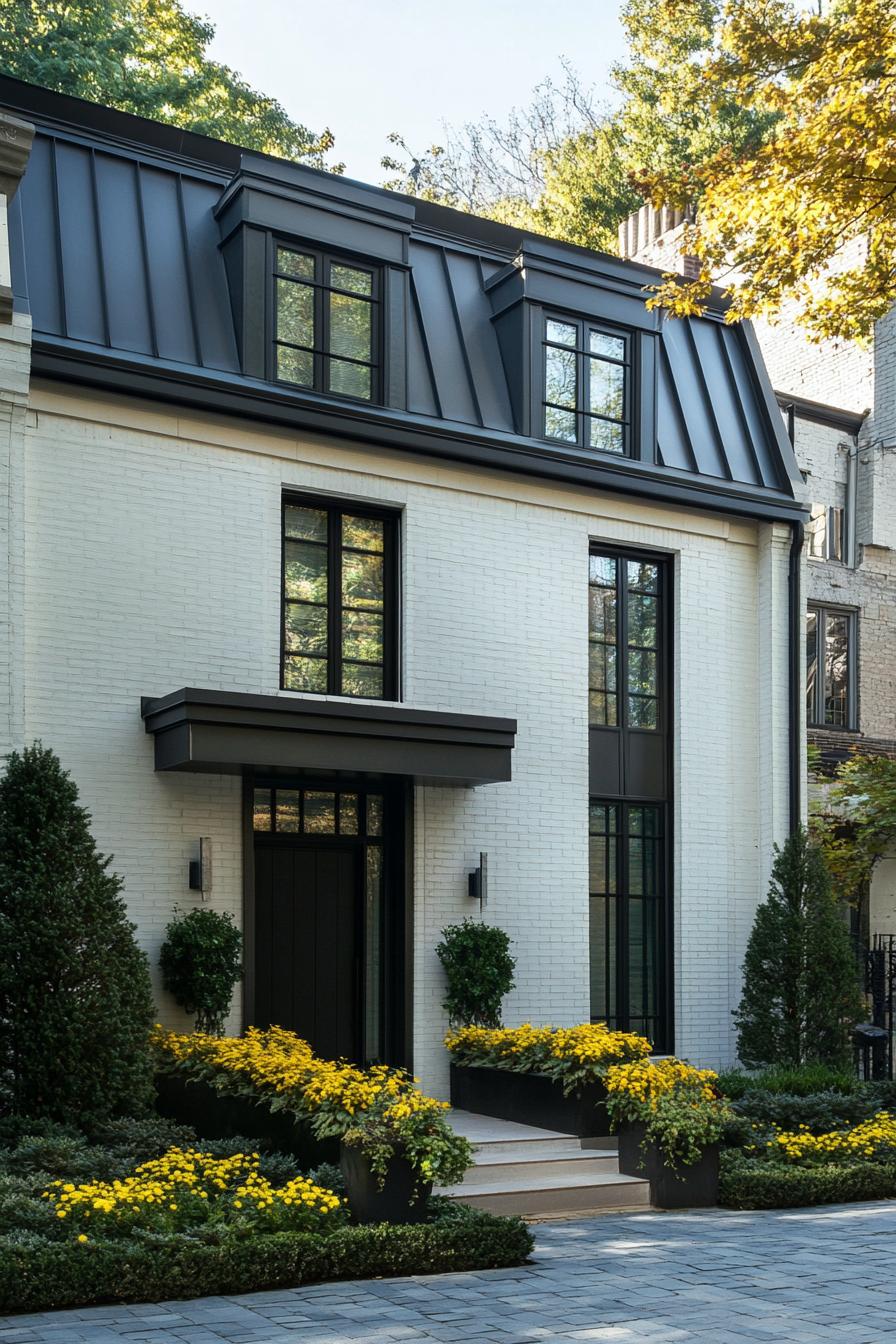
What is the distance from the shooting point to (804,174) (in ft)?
38.2

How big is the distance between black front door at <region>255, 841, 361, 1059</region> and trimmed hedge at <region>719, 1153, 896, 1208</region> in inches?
150

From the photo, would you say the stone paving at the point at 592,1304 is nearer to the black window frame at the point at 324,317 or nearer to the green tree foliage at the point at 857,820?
the black window frame at the point at 324,317

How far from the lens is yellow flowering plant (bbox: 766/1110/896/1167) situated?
1156 cm

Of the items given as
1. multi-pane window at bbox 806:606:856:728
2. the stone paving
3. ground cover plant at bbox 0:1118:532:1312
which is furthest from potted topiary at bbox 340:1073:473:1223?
multi-pane window at bbox 806:606:856:728

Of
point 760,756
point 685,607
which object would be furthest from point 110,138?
point 760,756

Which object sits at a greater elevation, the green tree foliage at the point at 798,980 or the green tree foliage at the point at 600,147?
the green tree foliage at the point at 600,147

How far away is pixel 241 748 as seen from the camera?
11586 millimetres

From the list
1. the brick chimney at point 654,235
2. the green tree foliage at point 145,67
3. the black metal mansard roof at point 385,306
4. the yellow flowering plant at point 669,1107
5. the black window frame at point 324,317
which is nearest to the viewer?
the yellow flowering plant at point 669,1107

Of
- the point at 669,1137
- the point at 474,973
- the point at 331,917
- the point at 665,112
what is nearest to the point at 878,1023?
the point at 474,973

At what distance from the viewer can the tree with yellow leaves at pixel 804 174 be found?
11508 mm

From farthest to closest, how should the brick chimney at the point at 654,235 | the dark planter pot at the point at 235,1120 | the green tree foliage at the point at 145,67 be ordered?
the green tree foliage at the point at 145,67 → the brick chimney at the point at 654,235 → the dark planter pot at the point at 235,1120

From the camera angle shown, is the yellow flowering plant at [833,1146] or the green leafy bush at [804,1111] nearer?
the yellow flowering plant at [833,1146]

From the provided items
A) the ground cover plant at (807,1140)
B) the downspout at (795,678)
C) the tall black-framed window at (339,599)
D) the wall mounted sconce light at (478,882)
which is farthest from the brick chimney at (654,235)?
the ground cover plant at (807,1140)

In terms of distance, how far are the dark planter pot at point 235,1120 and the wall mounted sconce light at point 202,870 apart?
1.76 meters
